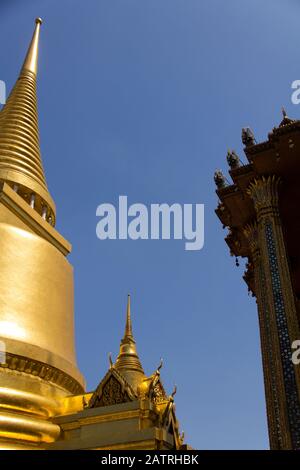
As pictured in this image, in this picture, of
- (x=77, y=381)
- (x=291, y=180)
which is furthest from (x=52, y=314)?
(x=291, y=180)

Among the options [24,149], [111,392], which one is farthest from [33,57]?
[111,392]

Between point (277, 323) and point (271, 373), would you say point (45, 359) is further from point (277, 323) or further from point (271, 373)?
point (277, 323)

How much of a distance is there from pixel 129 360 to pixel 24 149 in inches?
263

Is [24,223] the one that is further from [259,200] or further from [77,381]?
[259,200]

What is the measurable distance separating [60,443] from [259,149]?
685 centimetres

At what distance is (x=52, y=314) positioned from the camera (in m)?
11.4

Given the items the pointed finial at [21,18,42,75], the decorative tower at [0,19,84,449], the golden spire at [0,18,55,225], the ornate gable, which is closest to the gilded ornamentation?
the decorative tower at [0,19,84,449]

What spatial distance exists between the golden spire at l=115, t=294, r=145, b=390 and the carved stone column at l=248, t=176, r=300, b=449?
3365 millimetres

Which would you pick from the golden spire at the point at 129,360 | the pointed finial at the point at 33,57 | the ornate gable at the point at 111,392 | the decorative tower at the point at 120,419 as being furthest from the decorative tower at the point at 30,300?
the pointed finial at the point at 33,57

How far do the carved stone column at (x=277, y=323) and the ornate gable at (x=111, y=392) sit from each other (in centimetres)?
248

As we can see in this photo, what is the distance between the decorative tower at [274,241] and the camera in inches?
332

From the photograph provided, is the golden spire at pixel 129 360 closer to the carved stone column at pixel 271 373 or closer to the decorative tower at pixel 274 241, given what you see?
the carved stone column at pixel 271 373

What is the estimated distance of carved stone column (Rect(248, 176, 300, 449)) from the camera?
811cm

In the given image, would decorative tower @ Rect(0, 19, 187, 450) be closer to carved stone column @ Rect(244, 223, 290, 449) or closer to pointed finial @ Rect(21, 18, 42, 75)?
carved stone column @ Rect(244, 223, 290, 449)
